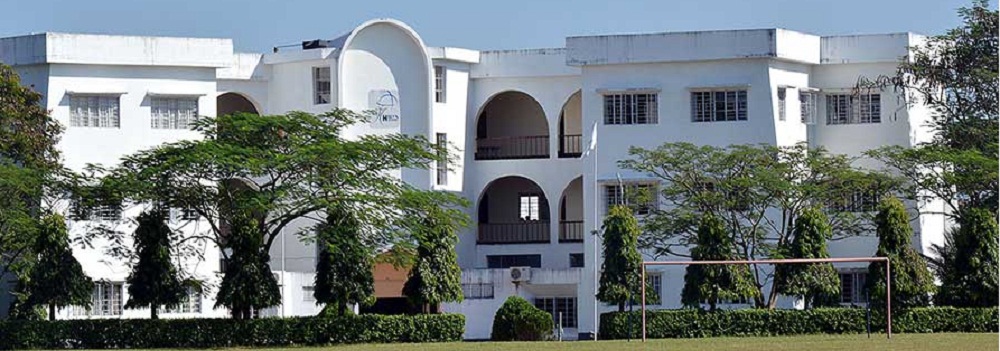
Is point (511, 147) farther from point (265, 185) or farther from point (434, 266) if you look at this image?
point (265, 185)

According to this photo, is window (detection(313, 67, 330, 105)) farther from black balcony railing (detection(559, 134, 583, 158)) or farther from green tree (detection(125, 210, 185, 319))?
green tree (detection(125, 210, 185, 319))

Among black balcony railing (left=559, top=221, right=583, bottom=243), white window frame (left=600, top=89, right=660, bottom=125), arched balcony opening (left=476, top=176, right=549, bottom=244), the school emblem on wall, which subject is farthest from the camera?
arched balcony opening (left=476, top=176, right=549, bottom=244)

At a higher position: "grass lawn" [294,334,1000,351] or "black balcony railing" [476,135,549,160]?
"black balcony railing" [476,135,549,160]

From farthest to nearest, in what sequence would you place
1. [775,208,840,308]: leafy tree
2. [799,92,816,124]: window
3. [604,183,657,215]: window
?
[799,92,816,124]: window < [604,183,657,215]: window < [775,208,840,308]: leafy tree

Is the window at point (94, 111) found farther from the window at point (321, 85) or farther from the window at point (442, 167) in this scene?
the window at point (442, 167)

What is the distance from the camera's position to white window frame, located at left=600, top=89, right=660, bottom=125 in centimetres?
5788

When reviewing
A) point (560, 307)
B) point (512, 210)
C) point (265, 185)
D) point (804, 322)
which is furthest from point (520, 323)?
point (512, 210)

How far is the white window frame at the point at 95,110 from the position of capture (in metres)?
56.8

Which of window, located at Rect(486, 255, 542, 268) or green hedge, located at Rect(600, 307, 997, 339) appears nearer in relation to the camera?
green hedge, located at Rect(600, 307, 997, 339)

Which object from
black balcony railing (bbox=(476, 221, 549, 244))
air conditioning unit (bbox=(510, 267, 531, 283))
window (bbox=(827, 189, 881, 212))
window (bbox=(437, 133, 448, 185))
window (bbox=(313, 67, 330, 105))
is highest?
window (bbox=(313, 67, 330, 105))

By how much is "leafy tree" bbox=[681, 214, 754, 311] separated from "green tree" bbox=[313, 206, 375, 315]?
23.3 feet

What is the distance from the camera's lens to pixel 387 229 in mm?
51156

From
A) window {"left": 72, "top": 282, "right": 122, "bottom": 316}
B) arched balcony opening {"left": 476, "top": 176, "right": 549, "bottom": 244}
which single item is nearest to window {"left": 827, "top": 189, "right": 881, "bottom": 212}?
arched balcony opening {"left": 476, "top": 176, "right": 549, "bottom": 244}

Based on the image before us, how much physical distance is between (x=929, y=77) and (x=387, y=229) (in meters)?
14.3
